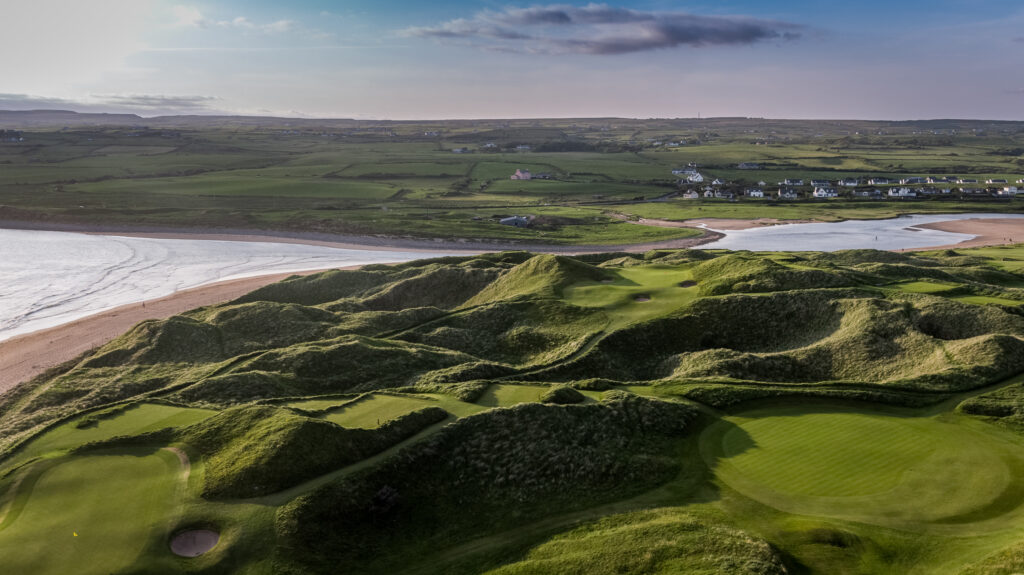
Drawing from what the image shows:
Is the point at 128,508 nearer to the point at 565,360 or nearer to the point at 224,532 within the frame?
the point at 224,532

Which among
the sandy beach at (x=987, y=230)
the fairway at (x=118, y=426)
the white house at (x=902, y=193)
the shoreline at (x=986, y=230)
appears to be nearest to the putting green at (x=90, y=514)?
the fairway at (x=118, y=426)

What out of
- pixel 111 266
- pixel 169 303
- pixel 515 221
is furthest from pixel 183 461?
pixel 515 221

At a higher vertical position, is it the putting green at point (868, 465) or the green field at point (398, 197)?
the green field at point (398, 197)

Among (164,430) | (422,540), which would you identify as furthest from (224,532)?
(164,430)

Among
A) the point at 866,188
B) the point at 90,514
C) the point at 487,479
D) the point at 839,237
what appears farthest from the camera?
the point at 866,188

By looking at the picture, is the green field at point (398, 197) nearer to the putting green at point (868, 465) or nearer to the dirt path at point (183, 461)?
the putting green at point (868, 465)

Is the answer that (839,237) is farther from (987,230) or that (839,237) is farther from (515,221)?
(515,221)

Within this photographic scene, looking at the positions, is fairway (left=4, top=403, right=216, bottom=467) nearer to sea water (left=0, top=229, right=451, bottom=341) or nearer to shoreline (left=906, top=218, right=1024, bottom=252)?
sea water (left=0, top=229, right=451, bottom=341)
